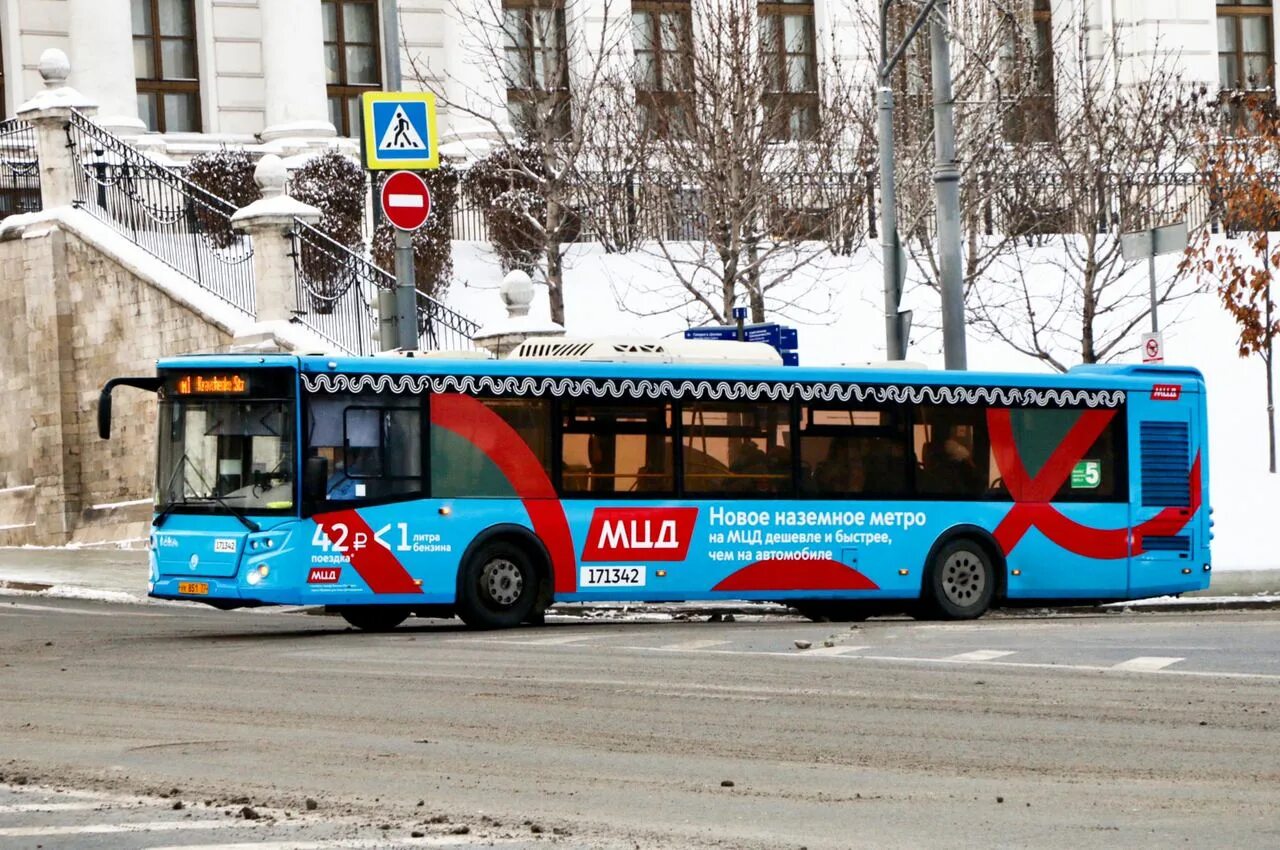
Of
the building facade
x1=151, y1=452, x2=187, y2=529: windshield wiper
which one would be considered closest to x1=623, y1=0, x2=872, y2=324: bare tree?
the building facade

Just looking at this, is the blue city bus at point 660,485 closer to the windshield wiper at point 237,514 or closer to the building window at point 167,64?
the windshield wiper at point 237,514

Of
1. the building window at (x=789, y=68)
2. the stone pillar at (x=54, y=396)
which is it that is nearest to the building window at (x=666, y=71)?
the building window at (x=789, y=68)

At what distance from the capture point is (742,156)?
36.5 m

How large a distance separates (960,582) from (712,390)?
331 cm

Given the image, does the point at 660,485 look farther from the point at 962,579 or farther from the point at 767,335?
the point at 767,335

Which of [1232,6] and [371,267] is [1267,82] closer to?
[1232,6]

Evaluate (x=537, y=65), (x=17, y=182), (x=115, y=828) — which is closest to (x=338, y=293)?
(x=17, y=182)

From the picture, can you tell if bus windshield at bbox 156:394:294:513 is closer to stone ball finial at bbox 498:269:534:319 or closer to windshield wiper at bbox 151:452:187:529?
windshield wiper at bbox 151:452:187:529

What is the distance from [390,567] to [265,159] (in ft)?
40.4

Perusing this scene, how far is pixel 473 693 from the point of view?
14008mm

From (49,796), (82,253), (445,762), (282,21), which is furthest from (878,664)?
(282,21)

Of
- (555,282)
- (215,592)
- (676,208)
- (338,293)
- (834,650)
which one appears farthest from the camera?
(676,208)

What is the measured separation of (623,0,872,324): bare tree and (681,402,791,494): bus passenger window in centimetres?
1230

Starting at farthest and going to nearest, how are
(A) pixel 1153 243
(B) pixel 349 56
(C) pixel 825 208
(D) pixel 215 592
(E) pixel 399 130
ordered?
(B) pixel 349 56
(C) pixel 825 208
(A) pixel 1153 243
(E) pixel 399 130
(D) pixel 215 592
